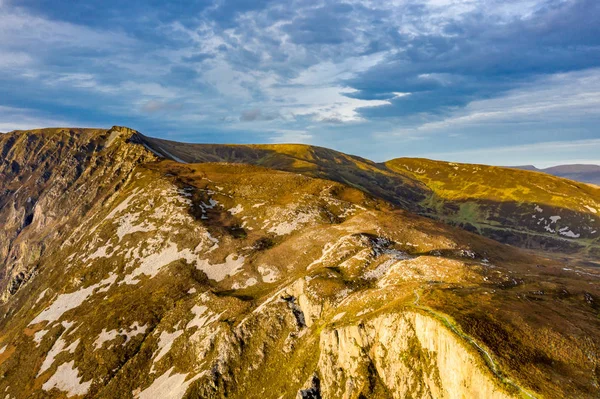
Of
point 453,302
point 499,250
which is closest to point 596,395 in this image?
point 453,302

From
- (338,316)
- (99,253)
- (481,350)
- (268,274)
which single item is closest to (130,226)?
(99,253)

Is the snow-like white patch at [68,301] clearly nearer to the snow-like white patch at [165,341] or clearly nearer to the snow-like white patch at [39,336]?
the snow-like white patch at [39,336]

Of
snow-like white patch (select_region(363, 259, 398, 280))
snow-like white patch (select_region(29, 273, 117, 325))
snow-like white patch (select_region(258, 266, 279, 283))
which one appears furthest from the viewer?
snow-like white patch (select_region(29, 273, 117, 325))

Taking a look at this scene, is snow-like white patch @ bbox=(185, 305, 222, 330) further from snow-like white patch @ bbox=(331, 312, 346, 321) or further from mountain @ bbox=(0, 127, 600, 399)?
snow-like white patch @ bbox=(331, 312, 346, 321)

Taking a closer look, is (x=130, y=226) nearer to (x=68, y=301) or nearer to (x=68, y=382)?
(x=68, y=301)

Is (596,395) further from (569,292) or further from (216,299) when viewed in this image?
(216,299)

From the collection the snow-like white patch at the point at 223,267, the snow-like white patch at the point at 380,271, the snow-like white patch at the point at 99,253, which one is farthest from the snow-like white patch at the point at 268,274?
the snow-like white patch at the point at 99,253

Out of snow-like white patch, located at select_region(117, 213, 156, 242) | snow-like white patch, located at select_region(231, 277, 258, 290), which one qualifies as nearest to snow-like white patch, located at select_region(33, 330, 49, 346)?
snow-like white patch, located at select_region(117, 213, 156, 242)
